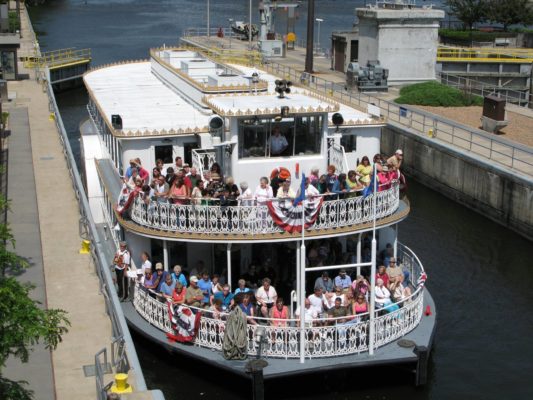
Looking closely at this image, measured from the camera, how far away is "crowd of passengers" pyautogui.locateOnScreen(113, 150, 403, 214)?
18.3 metres

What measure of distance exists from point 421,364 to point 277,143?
6.12 meters

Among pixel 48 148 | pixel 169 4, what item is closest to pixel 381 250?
pixel 48 148

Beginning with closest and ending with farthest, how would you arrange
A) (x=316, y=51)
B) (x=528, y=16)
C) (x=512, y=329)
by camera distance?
(x=512, y=329) < (x=316, y=51) < (x=528, y=16)

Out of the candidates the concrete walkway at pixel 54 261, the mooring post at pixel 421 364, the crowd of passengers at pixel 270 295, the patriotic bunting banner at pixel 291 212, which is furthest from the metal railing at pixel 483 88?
the mooring post at pixel 421 364

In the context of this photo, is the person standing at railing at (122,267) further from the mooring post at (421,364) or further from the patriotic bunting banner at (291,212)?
the mooring post at (421,364)

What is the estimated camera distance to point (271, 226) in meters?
18.2

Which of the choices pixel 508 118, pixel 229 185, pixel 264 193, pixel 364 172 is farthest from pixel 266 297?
pixel 508 118

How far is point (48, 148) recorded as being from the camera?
3294cm

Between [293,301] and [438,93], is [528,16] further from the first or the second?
[293,301]

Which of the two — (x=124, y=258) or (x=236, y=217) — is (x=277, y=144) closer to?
(x=236, y=217)

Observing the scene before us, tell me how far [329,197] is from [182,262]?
424cm

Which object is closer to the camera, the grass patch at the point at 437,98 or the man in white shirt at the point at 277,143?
the man in white shirt at the point at 277,143

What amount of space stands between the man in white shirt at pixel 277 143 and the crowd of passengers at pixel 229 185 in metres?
0.46

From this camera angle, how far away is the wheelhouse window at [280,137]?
19.8m
